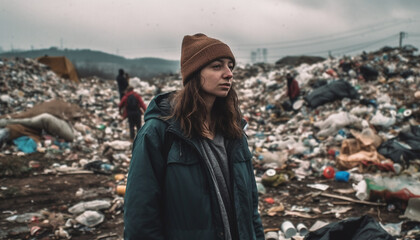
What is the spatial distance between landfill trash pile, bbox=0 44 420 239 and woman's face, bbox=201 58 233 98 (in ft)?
4.95

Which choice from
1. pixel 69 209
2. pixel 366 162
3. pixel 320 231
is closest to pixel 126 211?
pixel 320 231

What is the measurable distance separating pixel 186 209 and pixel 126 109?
20.5ft

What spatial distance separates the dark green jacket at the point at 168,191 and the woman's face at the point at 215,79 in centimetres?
25

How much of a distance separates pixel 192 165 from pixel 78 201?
12.0 ft

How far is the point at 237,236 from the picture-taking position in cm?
132

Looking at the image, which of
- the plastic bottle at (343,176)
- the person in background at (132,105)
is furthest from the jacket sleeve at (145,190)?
the person in background at (132,105)

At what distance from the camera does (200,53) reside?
1.39 m

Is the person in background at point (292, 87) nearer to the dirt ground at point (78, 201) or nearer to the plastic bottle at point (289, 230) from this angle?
the dirt ground at point (78, 201)

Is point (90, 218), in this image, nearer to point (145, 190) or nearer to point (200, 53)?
point (145, 190)

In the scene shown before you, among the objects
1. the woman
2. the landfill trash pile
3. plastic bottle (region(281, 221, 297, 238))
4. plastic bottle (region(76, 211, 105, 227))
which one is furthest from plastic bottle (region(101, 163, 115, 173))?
the woman

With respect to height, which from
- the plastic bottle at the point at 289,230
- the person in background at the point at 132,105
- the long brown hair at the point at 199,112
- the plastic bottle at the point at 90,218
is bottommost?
the plastic bottle at the point at 289,230

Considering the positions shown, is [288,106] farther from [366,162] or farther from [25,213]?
[25,213]

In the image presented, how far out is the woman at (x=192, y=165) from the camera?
1.17 m

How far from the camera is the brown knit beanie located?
4.51 feet
